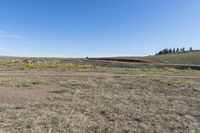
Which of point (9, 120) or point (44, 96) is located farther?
point (44, 96)

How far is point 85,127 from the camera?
676cm

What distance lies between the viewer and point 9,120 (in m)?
7.08

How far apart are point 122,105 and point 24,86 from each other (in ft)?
23.2

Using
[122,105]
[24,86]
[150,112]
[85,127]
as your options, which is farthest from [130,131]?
[24,86]

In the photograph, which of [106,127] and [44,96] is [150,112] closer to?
[106,127]

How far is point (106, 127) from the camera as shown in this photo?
677cm

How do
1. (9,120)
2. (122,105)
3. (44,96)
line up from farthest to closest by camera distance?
(44,96) < (122,105) < (9,120)

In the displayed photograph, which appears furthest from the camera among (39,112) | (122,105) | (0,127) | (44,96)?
(44,96)

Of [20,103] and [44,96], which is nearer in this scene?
[20,103]

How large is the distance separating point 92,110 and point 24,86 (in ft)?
22.5

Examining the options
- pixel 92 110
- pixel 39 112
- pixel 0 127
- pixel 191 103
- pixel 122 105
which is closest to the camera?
pixel 0 127

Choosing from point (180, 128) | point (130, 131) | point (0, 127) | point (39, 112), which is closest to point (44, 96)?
point (39, 112)

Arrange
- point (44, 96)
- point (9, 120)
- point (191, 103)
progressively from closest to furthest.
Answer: point (9, 120) → point (191, 103) → point (44, 96)

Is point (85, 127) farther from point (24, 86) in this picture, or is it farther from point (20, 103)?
point (24, 86)
